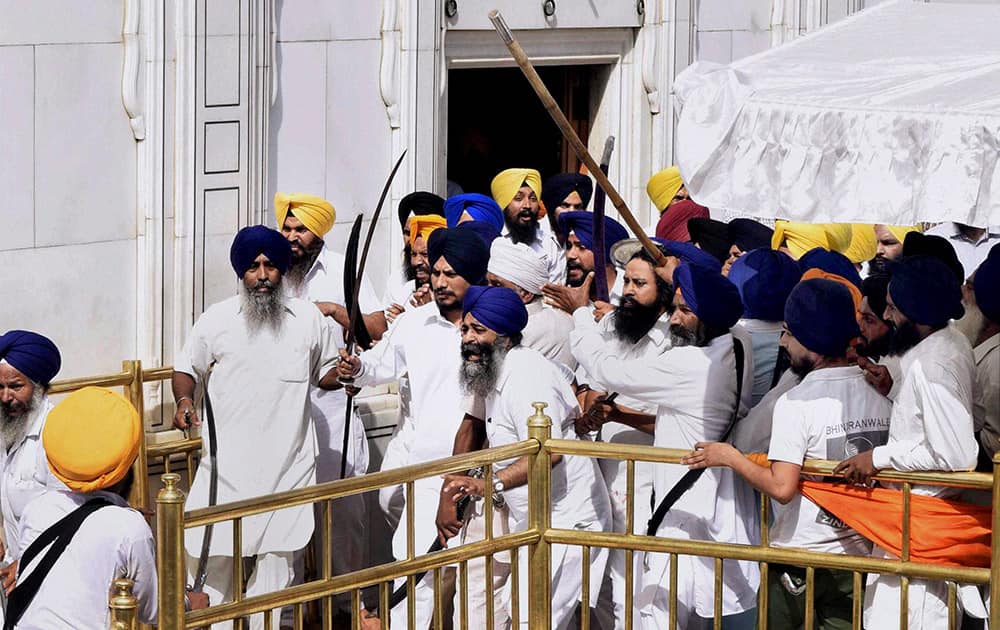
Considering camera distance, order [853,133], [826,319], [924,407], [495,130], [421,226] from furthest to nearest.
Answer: [495,130] < [421,226] < [826,319] < [924,407] < [853,133]

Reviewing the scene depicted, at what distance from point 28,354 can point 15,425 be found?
263 millimetres

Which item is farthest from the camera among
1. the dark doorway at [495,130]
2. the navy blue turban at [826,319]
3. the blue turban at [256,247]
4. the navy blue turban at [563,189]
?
the dark doorway at [495,130]

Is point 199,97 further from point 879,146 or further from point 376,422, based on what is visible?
point 879,146

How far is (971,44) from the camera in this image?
584cm

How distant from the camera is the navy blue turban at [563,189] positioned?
361 inches

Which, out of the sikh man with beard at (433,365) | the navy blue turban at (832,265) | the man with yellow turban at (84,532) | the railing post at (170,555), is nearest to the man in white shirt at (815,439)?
the navy blue turban at (832,265)

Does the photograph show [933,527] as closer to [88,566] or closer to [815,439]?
[815,439]

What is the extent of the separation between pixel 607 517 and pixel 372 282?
2.97 m

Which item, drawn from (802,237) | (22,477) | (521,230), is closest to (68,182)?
(22,477)

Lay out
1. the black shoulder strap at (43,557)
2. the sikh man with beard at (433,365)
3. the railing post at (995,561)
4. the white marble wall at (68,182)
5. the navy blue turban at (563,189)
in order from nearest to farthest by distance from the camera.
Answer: the black shoulder strap at (43,557) → the railing post at (995,561) → the sikh man with beard at (433,365) → the white marble wall at (68,182) → the navy blue turban at (563,189)

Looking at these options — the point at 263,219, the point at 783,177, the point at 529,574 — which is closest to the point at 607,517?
the point at 529,574

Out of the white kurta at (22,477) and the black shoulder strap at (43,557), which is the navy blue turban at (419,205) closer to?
the white kurta at (22,477)

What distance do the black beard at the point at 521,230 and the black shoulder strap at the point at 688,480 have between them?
269 cm

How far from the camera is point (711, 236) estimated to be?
27.1 ft
